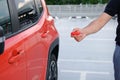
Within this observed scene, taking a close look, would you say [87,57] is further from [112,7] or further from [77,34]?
[77,34]

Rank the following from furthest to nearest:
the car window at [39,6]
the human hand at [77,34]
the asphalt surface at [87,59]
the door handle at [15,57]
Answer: the asphalt surface at [87,59], the car window at [39,6], the door handle at [15,57], the human hand at [77,34]

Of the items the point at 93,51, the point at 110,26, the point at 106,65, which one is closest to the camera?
the point at 106,65

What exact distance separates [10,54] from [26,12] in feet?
3.77

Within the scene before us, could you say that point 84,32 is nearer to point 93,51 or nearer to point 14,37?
point 14,37

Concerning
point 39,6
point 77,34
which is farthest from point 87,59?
point 77,34

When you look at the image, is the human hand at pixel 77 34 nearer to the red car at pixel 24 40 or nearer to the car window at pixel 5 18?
the red car at pixel 24 40

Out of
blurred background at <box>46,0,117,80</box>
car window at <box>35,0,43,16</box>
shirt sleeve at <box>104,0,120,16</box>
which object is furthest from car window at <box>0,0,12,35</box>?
blurred background at <box>46,0,117,80</box>

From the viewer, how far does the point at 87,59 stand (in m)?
8.78

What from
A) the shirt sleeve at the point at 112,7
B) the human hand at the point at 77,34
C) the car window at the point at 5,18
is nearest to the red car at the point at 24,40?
the car window at the point at 5,18

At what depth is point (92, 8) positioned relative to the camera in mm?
21484

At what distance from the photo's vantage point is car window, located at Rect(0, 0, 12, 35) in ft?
11.1

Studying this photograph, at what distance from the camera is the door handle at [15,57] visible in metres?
3.16

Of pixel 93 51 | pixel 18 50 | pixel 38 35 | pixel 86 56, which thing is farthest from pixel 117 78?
pixel 93 51

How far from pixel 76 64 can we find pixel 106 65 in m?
0.62
